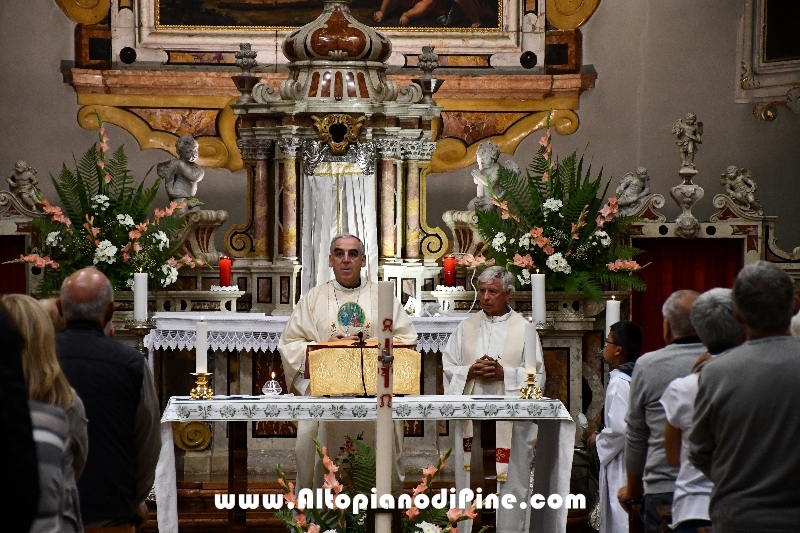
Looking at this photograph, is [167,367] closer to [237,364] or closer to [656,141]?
[237,364]

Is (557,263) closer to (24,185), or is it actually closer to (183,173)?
(183,173)

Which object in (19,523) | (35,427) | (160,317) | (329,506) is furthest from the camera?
(160,317)

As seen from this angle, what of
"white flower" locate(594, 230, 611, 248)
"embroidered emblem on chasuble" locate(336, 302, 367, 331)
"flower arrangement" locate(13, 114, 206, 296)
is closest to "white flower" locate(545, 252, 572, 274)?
"white flower" locate(594, 230, 611, 248)

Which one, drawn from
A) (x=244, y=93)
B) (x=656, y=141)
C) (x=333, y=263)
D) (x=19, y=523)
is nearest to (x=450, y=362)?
(x=333, y=263)

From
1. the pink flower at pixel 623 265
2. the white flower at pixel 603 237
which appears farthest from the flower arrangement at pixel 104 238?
the pink flower at pixel 623 265

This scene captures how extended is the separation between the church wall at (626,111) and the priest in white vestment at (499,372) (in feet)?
16.8

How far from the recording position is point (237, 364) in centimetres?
991

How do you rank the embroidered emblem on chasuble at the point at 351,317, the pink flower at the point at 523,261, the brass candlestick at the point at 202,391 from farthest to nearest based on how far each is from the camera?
the pink flower at the point at 523,261 → the embroidered emblem on chasuble at the point at 351,317 → the brass candlestick at the point at 202,391

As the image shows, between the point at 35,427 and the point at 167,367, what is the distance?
6.54 m

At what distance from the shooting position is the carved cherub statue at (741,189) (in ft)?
35.7

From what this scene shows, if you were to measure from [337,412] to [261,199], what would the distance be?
429 centimetres

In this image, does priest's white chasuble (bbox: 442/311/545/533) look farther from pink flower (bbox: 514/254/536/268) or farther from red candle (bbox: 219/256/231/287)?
red candle (bbox: 219/256/231/287)

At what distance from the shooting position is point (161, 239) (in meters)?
9.97

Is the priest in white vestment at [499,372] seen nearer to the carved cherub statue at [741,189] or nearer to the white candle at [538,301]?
the white candle at [538,301]
